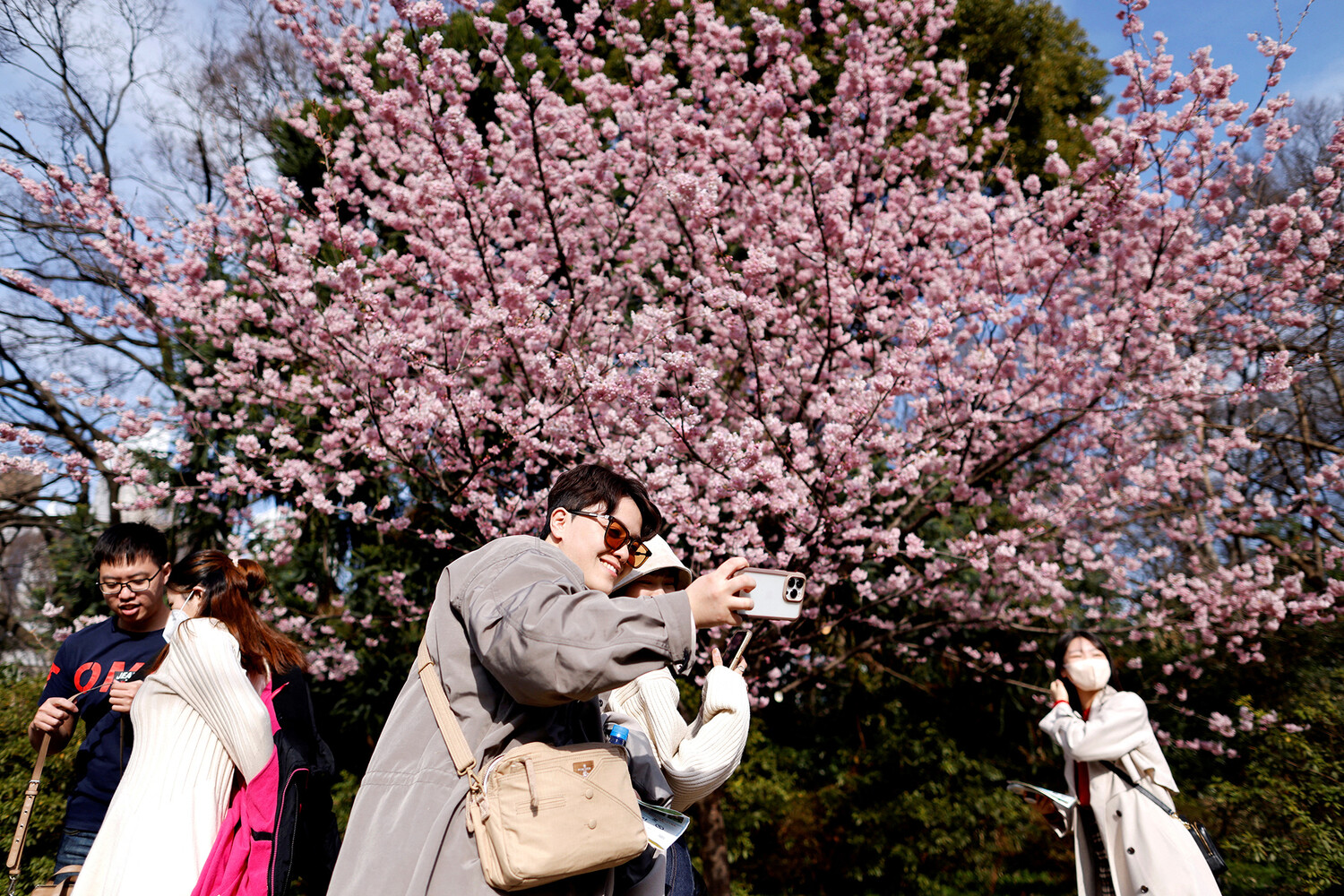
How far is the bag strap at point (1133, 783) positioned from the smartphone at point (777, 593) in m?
2.52

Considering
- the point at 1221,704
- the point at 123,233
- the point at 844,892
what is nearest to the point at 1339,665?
the point at 1221,704

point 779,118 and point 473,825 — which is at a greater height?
point 779,118

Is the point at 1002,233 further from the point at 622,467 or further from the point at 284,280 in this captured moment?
the point at 284,280

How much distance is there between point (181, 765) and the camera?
2.13 metres

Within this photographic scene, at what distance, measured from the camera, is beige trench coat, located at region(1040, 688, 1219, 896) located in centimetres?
307

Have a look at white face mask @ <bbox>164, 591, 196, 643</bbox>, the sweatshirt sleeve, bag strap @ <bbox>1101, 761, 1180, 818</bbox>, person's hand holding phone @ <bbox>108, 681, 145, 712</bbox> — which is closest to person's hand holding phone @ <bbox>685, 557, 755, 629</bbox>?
the sweatshirt sleeve

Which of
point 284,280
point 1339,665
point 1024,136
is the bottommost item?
point 1339,665

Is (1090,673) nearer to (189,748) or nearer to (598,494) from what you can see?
(598,494)

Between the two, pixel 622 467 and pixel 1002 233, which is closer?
pixel 622 467

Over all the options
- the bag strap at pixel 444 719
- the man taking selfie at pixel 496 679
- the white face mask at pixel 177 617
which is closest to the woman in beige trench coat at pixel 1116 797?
the man taking selfie at pixel 496 679

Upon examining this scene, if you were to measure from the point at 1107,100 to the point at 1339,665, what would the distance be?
7253 millimetres

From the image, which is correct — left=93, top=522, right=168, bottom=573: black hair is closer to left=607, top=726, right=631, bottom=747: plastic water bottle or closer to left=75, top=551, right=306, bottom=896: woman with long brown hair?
left=75, top=551, right=306, bottom=896: woman with long brown hair

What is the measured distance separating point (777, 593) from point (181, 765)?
5.49 feet

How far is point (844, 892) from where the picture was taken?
654 centimetres
